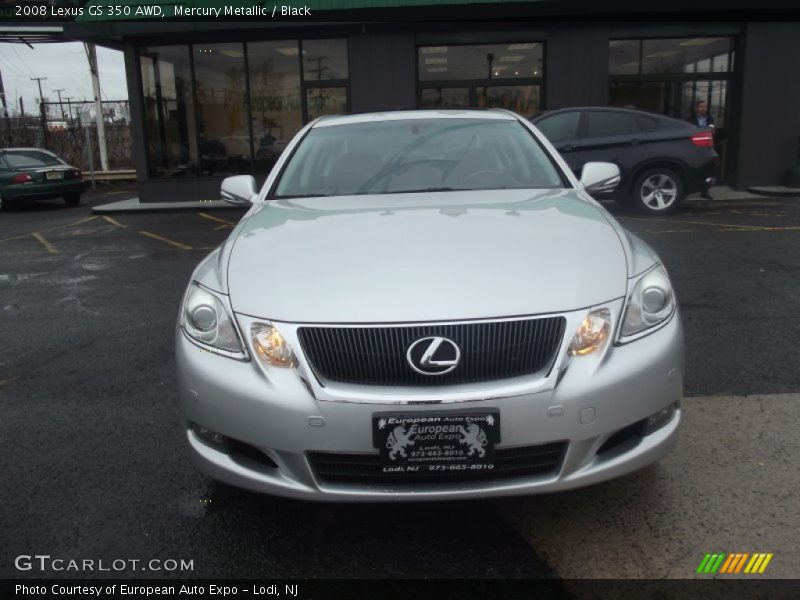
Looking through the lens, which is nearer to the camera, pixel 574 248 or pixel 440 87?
pixel 574 248

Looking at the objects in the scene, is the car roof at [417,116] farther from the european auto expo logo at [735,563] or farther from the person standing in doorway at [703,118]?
the person standing in doorway at [703,118]

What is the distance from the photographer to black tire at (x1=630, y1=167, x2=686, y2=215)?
1122 cm

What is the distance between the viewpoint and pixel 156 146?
50.7 ft

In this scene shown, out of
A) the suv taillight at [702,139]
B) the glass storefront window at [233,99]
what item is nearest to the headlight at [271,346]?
the suv taillight at [702,139]

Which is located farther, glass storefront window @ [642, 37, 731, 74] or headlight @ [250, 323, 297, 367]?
glass storefront window @ [642, 37, 731, 74]

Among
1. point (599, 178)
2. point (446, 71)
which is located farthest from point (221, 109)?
point (599, 178)

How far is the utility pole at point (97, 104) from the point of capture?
1998 centimetres

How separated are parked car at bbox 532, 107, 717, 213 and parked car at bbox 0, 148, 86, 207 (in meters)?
10.9

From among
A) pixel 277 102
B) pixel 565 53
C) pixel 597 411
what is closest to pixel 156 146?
pixel 277 102

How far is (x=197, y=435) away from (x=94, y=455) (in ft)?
3.40

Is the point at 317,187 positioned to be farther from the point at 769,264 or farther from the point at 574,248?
the point at 769,264

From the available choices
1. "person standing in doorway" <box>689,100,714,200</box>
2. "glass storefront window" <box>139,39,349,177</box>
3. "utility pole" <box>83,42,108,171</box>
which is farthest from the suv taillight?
"utility pole" <box>83,42,108,171</box>

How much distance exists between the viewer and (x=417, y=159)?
3.90 m

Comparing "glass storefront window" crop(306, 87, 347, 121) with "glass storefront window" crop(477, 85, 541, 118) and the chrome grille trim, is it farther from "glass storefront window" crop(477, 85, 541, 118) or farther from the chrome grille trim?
the chrome grille trim
